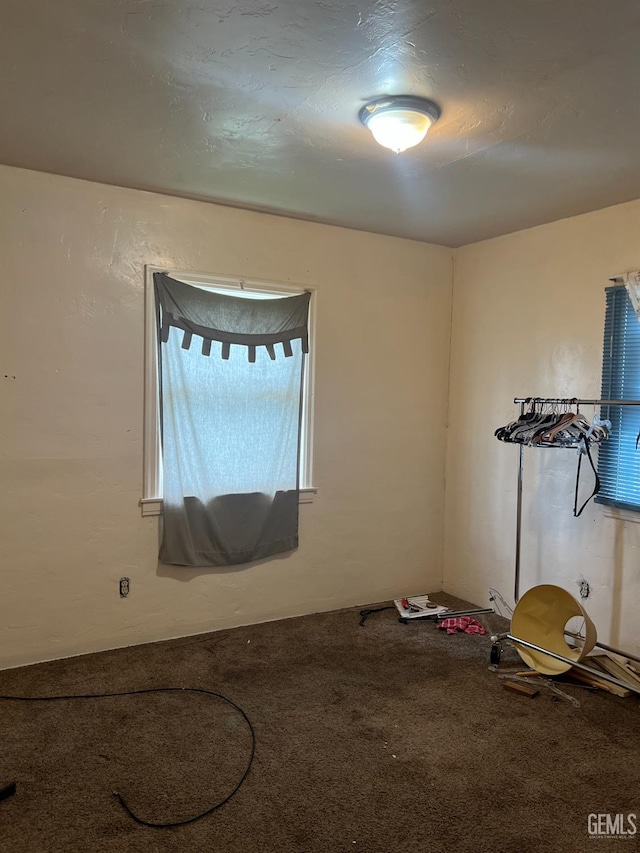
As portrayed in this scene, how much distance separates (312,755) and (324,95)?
2532 mm

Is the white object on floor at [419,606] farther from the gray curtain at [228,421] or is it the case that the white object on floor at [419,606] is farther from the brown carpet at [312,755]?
the gray curtain at [228,421]

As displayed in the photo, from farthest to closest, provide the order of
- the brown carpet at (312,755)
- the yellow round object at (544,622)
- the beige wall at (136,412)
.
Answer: the yellow round object at (544,622) → the beige wall at (136,412) → the brown carpet at (312,755)

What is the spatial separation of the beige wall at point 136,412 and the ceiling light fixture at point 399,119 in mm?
1479

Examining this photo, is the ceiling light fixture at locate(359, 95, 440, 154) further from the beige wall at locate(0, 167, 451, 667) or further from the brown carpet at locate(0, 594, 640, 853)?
the brown carpet at locate(0, 594, 640, 853)

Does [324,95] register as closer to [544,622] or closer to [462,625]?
[544,622]

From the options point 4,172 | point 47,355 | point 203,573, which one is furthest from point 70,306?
point 203,573

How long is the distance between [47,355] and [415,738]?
255 centimetres

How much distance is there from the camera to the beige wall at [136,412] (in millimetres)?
3104

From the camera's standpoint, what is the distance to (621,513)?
3.33 metres

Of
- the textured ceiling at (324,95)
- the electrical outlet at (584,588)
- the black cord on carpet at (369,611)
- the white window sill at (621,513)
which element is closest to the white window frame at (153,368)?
the textured ceiling at (324,95)

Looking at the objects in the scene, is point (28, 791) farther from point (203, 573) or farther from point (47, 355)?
point (47, 355)

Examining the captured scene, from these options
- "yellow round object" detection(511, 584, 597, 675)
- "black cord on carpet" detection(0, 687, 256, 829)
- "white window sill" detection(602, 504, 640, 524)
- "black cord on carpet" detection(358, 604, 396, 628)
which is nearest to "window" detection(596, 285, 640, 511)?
"white window sill" detection(602, 504, 640, 524)

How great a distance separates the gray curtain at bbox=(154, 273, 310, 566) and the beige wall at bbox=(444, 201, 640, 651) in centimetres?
130

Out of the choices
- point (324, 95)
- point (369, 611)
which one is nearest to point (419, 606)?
point (369, 611)
